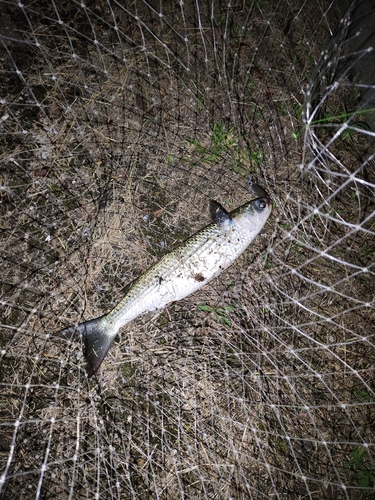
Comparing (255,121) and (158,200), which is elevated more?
(255,121)

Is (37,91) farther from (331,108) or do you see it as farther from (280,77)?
(331,108)

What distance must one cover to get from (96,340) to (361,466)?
2.84m

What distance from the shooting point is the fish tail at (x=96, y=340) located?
3.30 meters

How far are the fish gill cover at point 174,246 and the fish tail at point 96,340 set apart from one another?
23cm

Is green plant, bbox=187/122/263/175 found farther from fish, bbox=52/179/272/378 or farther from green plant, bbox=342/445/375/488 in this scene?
green plant, bbox=342/445/375/488

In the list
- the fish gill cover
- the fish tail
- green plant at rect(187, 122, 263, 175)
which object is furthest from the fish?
green plant at rect(187, 122, 263, 175)

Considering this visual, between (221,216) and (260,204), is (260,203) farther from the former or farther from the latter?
(221,216)

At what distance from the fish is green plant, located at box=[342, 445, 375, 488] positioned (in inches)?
87.5

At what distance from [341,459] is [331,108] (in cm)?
370

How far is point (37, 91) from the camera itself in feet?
12.9

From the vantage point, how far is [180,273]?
3340mm

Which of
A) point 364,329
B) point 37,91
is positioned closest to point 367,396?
point 364,329

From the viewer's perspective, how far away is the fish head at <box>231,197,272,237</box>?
3400mm

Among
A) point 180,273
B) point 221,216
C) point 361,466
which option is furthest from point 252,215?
point 361,466
